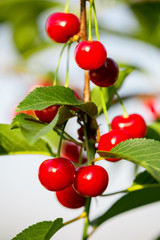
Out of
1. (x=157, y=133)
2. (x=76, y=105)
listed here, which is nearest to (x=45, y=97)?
(x=76, y=105)

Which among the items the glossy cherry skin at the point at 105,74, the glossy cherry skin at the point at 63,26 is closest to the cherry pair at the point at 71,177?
the glossy cherry skin at the point at 105,74

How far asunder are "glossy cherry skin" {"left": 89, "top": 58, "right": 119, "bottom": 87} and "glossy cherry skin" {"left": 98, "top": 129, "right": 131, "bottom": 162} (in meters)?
0.14

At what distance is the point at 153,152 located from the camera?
32.0 inches

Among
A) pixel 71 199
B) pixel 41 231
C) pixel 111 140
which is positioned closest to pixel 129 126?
pixel 111 140

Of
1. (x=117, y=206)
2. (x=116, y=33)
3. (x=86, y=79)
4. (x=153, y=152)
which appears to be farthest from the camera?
(x=116, y=33)

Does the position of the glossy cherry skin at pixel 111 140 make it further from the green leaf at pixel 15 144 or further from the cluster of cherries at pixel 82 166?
the green leaf at pixel 15 144

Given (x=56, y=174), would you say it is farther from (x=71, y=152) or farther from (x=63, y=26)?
(x=63, y=26)

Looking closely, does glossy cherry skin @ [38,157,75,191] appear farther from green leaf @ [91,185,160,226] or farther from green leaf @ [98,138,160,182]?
green leaf @ [91,185,160,226]

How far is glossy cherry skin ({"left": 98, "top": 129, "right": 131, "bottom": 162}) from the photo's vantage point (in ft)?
3.07

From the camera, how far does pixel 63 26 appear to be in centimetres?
106

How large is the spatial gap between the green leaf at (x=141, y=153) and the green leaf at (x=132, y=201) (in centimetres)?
33

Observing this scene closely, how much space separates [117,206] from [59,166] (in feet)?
1.15

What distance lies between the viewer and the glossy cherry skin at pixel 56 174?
908 mm

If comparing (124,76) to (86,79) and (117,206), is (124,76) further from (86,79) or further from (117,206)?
(117,206)
